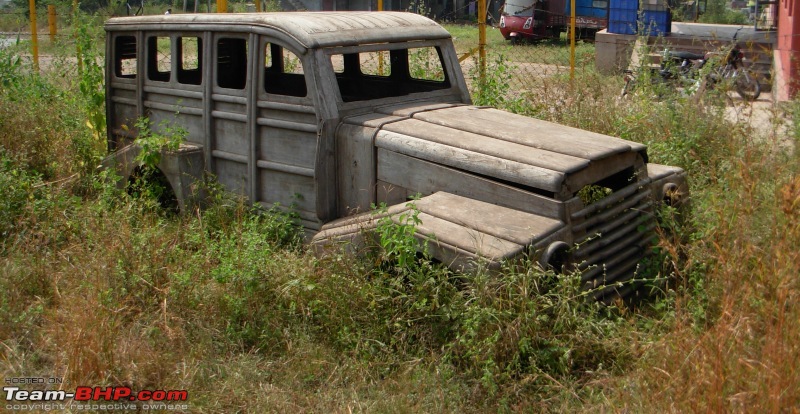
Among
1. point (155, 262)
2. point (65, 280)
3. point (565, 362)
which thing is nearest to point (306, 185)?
point (155, 262)

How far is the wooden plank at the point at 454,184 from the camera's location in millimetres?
4703

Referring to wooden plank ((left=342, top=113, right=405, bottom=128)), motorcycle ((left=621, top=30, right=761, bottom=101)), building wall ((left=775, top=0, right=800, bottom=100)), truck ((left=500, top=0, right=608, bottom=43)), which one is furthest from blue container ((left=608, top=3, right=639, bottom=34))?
wooden plank ((left=342, top=113, right=405, bottom=128))

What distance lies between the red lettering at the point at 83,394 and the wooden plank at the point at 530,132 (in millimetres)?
2772

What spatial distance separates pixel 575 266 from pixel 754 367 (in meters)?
1.44

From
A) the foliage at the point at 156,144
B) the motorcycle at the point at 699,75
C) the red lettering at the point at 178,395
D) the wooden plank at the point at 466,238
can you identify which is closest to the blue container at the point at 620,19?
the motorcycle at the point at 699,75

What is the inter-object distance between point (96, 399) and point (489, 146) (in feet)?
8.62

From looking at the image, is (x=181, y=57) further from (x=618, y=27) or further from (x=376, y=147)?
(x=618, y=27)

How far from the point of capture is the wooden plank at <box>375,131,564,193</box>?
465 centimetres

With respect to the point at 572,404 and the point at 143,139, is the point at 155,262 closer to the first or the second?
the point at 143,139

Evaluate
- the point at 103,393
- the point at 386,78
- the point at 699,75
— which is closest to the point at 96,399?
the point at 103,393

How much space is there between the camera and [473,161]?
4.97m

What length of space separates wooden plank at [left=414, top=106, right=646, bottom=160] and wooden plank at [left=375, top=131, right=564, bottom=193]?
13.2 inches

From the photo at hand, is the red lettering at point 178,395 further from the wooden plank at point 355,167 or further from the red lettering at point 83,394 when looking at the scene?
the wooden plank at point 355,167

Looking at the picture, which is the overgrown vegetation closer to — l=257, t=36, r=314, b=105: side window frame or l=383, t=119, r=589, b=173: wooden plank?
l=383, t=119, r=589, b=173: wooden plank
